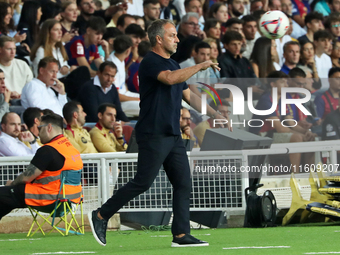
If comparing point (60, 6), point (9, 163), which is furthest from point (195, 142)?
point (60, 6)

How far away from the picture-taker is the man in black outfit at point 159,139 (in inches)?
223

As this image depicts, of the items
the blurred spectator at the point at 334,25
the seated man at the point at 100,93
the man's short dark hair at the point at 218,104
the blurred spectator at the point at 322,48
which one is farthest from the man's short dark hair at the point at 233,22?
the man's short dark hair at the point at 218,104

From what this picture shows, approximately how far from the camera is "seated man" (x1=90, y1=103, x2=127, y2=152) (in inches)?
388

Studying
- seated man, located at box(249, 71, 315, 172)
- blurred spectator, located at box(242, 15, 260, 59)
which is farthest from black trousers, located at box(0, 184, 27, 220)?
blurred spectator, located at box(242, 15, 260, 59)

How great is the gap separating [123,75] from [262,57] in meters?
3.20

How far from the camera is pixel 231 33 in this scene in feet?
40.7

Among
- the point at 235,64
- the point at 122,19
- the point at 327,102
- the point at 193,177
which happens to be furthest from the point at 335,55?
the point at 193,177

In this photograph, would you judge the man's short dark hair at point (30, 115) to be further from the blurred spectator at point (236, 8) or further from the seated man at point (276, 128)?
the blurred spectator at point (236, 8)

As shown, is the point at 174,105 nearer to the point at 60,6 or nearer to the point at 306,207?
the point at 306,207

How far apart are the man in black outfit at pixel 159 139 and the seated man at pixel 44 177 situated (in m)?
1.53

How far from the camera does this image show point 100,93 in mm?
10992

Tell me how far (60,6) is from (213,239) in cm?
Result: 744

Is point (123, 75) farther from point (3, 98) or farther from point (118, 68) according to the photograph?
point (3, 98)

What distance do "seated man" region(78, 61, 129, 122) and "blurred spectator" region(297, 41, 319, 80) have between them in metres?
5.26
